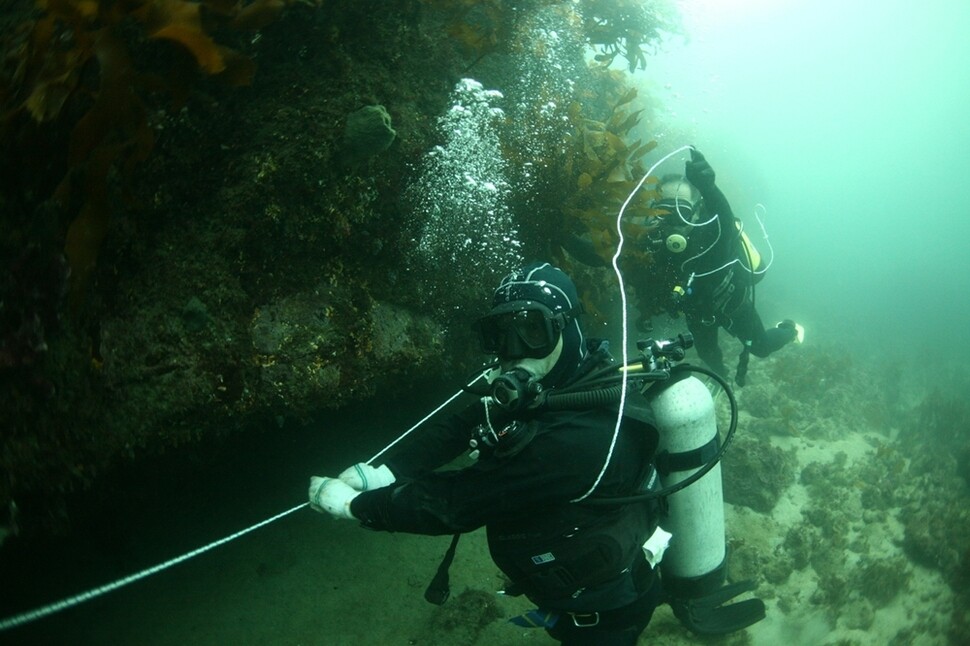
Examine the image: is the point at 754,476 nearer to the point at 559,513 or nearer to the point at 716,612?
the point at 716,612

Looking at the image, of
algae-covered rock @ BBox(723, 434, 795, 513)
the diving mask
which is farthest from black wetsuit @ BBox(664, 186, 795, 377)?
the diving mask

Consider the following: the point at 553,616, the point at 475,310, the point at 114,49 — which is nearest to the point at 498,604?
the point at 553,616

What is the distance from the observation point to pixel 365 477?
300 centimetres

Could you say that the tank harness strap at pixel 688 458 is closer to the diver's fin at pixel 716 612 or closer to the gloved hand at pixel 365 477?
the diver's fin at pixel 716 612

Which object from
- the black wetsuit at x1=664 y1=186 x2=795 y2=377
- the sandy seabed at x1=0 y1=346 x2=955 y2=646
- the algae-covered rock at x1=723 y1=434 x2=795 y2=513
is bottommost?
the algae-covered rock at x1=723 y1=434 x2=795 y2=513

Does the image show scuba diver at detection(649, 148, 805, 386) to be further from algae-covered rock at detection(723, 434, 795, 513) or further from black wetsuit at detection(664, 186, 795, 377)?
algae-covered rock at detection(723, 434, 795, 513)

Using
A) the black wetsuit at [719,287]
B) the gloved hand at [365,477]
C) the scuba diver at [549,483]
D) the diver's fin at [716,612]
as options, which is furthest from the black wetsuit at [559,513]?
the black wetsuit at [719,287]

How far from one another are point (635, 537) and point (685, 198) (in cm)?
451

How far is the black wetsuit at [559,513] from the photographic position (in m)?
2.33

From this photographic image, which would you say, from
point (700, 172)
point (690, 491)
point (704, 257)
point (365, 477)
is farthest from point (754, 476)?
point (365, 477)

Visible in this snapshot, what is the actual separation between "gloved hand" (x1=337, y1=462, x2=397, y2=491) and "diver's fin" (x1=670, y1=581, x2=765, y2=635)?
88.8 inches

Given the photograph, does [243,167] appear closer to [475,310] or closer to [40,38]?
[40,38]

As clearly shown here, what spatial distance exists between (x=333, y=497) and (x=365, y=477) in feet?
0.96

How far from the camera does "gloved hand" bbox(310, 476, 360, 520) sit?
2.71 m
